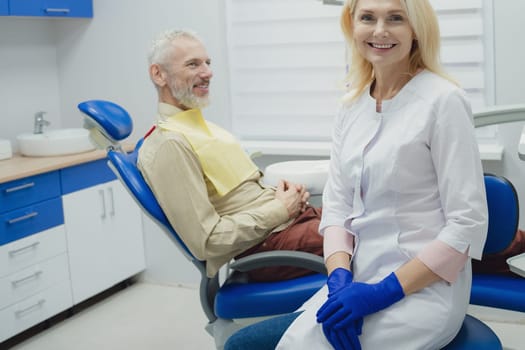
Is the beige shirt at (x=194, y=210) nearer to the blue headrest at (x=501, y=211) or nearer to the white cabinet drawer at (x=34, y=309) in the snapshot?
the blue headrest at (x=501, y=211)

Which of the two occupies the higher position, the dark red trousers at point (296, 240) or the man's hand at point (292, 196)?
the man's hand at point (292, 196)

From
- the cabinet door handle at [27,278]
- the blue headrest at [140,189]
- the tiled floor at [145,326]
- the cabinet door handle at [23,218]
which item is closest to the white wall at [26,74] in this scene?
the cabinet door handle at [23,218]

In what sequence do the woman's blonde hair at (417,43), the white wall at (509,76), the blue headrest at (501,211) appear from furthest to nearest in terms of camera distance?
the white wall at (509,76), the blue headrest at (501,211), the woman's blonde hair at (417,43)

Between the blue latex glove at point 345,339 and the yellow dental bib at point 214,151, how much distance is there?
0.91m

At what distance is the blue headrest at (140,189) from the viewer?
2.06 m

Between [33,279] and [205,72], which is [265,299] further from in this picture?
[33,279]

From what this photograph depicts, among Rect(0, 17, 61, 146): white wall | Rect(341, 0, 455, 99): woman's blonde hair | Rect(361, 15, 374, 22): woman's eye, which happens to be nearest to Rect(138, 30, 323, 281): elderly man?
Rect(341, 0, 455, 99): woman's blonde hair

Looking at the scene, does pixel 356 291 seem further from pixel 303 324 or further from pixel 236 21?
pixel 236 21

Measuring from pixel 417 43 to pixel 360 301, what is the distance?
2.02ft

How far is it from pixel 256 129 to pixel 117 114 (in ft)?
4.85

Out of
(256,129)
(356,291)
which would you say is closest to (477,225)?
(356,291)

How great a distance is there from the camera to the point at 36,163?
10.6ft

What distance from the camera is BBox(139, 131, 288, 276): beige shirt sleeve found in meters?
2.05

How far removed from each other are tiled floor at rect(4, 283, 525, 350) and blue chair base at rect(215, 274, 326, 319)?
1052mm
